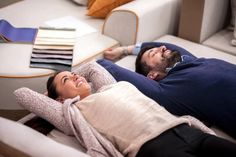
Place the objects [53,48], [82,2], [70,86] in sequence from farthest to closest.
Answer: [82,2], [53,48], [70,86]

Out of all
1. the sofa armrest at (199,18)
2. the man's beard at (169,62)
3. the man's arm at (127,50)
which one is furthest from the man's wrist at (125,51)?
the sofa armrest at (199,18)

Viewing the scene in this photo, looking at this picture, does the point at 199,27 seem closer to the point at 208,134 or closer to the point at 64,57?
the point at 64,57

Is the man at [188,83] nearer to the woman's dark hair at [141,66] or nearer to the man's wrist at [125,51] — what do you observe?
the woman's dark hair at [141,66]

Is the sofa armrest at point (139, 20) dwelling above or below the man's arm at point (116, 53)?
above

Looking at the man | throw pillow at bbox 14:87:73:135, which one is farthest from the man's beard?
throw pillow at bbox 14:87:73:135

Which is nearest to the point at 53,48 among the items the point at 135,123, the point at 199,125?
the point at 135,123

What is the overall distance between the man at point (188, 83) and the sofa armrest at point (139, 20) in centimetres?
26

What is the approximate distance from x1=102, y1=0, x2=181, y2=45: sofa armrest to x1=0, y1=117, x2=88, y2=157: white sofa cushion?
987mm

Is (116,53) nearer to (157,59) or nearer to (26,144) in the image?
(157,59)

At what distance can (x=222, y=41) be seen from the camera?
216cm

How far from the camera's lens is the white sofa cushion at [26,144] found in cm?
112

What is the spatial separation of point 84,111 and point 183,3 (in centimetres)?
101

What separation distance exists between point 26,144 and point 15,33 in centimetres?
108

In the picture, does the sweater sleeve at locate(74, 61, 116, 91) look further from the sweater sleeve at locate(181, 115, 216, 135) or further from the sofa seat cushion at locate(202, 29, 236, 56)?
the sofa seat cushion at locate(202, 29, 236, 56)
